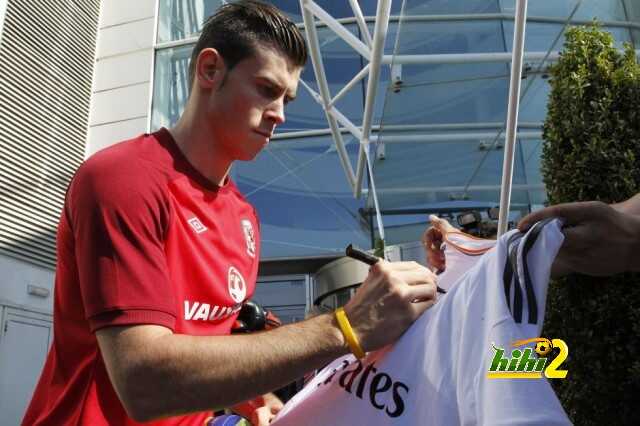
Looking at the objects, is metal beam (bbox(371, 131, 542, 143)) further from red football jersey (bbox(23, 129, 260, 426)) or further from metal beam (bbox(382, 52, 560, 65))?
red football jersey (bbox(23, 129, 260, 426))

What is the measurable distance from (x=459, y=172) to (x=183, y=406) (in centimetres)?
797

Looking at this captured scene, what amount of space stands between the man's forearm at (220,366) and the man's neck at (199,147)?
2.16 feet

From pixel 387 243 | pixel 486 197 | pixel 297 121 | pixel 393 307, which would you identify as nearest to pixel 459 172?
pixel 486 197

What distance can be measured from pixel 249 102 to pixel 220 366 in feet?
2.76

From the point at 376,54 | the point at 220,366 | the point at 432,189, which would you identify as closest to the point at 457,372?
the point at 220,366

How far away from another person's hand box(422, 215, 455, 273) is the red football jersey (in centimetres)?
110

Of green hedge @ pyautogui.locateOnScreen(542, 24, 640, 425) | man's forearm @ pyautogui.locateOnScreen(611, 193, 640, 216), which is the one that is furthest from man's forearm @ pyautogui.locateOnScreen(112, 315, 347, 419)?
green hedge @ pyautogui.locateOnScreen(542, 24, 640, 425)

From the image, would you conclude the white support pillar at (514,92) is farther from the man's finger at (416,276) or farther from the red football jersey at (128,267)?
the red football jersey at (128,267)

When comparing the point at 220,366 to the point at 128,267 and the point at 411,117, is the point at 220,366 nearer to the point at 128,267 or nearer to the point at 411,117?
the point at 128,267

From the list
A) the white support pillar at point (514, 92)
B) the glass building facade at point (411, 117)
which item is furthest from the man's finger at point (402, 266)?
the glass building facade at point (411, 117)

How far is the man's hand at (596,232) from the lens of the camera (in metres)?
1.52

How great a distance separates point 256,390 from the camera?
1.17 metres

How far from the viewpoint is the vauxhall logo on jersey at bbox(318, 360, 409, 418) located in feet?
4.50

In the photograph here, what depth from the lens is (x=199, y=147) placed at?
1656 millimetres
